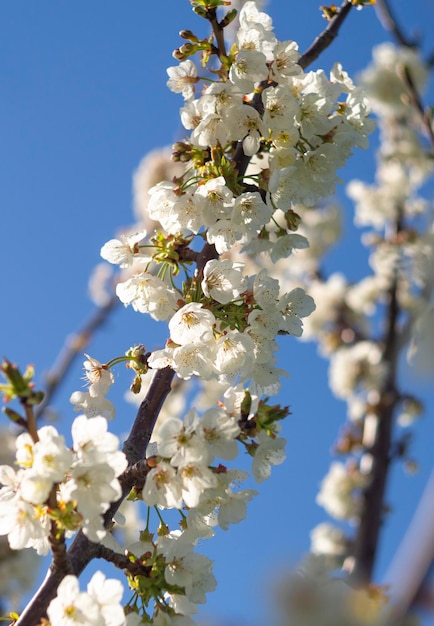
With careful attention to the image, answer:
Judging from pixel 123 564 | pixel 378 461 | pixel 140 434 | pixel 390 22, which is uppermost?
pixel 390 22

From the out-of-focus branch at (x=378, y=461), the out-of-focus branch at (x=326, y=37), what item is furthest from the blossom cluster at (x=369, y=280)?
A: the out-of-focus branch at (x=326, y=37)

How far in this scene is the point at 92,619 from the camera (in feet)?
4.90

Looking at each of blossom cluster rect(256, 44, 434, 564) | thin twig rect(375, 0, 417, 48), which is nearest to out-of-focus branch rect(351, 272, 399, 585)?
blossom cluster rect(256, 44, 434, 564)

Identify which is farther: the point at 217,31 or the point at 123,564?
the point at 217,31

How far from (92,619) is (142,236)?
106 centimetres

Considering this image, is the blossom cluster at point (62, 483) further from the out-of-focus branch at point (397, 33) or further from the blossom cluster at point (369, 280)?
the blossom cluster at point (369, 280)

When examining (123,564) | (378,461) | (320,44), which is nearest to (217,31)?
(320,44)

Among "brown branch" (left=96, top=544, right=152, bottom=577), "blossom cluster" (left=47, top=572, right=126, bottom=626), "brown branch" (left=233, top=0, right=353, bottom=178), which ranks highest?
"brown branch" (left=233, top=0, right=353, bottom=178)

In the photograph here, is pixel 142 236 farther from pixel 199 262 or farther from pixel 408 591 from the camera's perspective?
pixel 408 591

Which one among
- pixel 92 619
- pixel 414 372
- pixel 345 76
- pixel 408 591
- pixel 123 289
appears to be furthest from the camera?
pixel 345 76

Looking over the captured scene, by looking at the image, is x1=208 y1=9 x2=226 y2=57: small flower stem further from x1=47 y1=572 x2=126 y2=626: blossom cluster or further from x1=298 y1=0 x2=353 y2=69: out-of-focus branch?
x1=47 y1=572 x2=126 y2=626: blossom cluster

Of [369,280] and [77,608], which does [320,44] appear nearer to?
[77,608]

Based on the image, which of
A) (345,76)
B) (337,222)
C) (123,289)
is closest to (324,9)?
(345,76)

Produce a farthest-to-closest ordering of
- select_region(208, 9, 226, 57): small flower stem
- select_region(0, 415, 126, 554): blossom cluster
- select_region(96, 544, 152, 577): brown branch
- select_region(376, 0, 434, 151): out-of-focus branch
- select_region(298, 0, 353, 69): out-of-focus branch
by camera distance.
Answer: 1. select_region(376, 0, 434, 151): out-of-focus branch
2. select_region(298, 0, 353, 69): out-of-focus branch
3. select_region(208, 9, 226, 57): small flower stem
4. select_region(96, 544, 152, 577): brown branch
5. select_region(0, 415, 126, 554): blossom cluster
